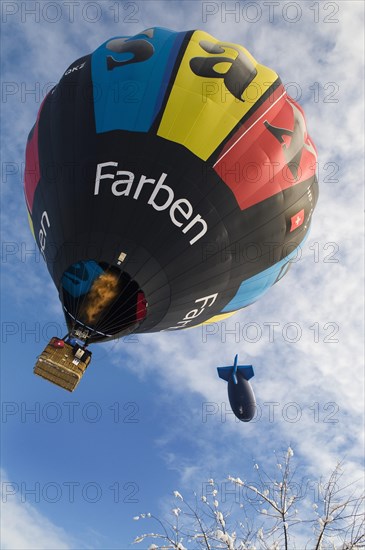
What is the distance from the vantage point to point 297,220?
36.0 feet

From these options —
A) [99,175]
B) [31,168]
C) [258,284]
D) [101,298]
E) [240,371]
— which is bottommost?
[101,298]

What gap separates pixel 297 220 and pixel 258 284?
203cm

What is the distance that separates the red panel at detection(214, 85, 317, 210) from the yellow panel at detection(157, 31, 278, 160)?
325mm

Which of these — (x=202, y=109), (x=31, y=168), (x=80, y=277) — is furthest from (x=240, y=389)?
(x=31, y=168)

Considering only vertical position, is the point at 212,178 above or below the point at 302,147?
below

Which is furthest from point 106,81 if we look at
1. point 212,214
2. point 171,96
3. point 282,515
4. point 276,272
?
point 282,515

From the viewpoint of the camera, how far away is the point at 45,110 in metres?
11.0

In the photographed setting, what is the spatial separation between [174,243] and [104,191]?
5.90ft

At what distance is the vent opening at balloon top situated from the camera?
923 cm

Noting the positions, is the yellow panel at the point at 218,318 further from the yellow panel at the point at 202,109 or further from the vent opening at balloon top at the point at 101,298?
the yellow panel at the point at 202,109

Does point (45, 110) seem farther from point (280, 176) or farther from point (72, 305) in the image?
point (280, 176)

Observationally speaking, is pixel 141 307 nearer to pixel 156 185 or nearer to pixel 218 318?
pixel 156 185

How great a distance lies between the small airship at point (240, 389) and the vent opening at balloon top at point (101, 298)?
5.88m

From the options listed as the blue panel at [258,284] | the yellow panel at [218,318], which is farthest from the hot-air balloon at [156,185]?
the yellow panel at [218,318]
